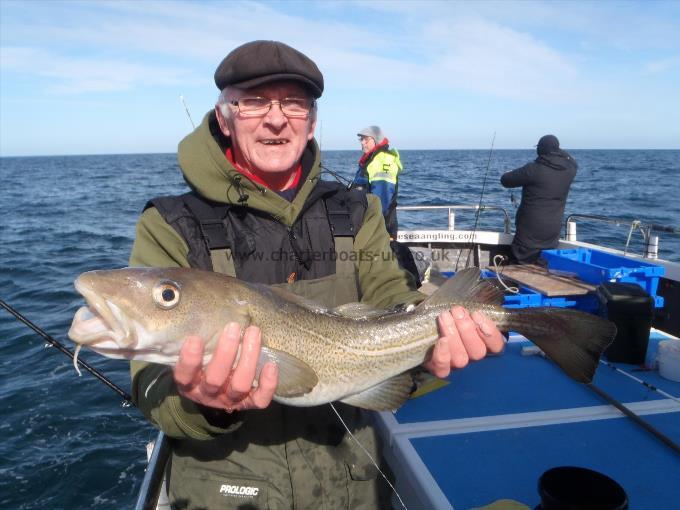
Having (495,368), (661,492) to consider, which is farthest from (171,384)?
(495,368)

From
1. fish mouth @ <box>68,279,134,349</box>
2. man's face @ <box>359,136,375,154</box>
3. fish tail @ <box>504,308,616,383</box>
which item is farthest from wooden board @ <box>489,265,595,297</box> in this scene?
fish mouth @ <box>68,279,134,349</box>

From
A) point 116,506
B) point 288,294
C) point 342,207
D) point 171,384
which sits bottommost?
point 116,506

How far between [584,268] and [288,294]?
5929 millimetres

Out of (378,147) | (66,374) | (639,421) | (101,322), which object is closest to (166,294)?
(101,322)

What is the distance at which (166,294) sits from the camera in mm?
2168

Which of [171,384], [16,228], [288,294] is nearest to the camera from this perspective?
[171,384]

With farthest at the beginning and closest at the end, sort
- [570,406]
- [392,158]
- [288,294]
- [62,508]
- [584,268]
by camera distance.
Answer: [392,158], [584,268], [62,508], [570,406], [288,294]

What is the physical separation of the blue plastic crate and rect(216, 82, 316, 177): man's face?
5312mm

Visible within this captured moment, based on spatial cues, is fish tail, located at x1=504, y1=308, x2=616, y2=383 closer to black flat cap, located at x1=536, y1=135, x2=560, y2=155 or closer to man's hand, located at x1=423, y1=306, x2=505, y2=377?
man's hand, located at x1=423, y1=306, x2=505, y2=377

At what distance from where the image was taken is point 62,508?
598 cm

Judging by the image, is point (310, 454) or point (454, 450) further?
point (454, 450)

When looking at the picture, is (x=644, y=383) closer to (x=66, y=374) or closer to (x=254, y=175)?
(x=254, y=175)

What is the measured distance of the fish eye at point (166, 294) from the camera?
2.15 m

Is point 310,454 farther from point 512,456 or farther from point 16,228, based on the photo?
point 16,228
